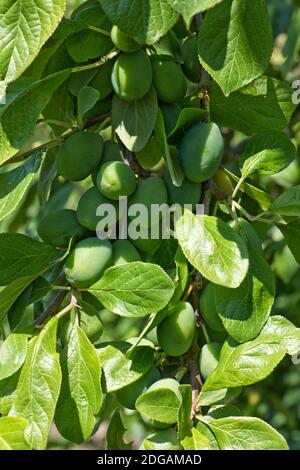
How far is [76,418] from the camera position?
2.94ft

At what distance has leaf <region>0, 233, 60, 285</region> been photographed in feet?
3.16

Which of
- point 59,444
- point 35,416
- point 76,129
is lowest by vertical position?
point 59,444

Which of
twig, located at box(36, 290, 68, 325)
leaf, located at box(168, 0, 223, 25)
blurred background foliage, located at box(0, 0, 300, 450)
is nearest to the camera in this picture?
leaf, located at box(168, 0, 223, 25)

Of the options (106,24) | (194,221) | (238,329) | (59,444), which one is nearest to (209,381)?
(238,329)

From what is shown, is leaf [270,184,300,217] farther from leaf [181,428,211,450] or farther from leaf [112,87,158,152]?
leaf [181,428,211,450]

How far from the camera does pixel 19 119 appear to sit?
90 cm

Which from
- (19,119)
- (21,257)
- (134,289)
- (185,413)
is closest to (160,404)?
(185,413)

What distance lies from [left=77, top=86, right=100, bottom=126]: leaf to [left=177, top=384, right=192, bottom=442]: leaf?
0.34m

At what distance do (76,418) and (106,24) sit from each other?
481 mm

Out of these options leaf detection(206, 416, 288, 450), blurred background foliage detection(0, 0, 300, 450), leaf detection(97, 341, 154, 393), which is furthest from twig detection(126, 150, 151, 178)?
blurred background foliage detection(0, 0, 300, 450)

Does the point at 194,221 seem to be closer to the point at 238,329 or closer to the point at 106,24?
the point at 238,329

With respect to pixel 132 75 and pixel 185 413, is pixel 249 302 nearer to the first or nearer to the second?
pixel 185 413

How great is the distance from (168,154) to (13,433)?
1.14 feet

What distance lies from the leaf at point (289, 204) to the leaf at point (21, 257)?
0.28m
